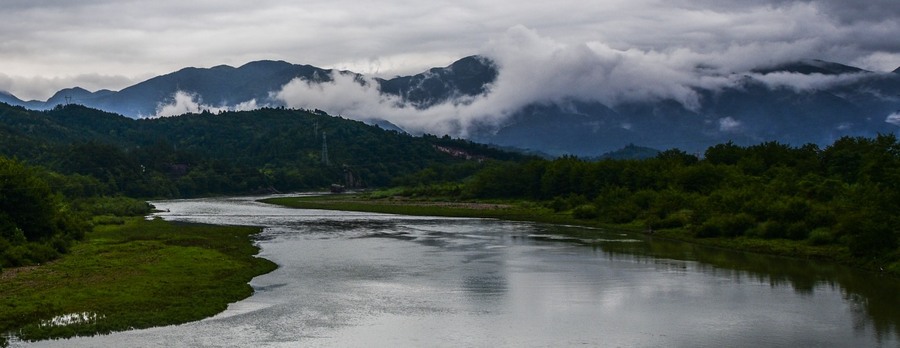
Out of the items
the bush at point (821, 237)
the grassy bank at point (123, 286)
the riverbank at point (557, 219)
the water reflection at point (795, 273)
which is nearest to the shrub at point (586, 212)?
the riverbank at point (557, 219)

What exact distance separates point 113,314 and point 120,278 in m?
8.27

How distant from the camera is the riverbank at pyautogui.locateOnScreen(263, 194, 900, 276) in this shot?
48.8 meters

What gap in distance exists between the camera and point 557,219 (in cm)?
8806

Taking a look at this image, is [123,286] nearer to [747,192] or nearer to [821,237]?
[821,237]

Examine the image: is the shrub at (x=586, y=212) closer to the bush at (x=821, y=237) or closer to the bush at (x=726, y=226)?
the bush at (x=726, y=226)

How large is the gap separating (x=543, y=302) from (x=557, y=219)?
53916 millimetres

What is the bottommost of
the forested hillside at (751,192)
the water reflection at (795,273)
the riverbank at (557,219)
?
the water reflection at (795,273)

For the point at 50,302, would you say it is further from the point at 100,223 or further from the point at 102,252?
the point at 100,223

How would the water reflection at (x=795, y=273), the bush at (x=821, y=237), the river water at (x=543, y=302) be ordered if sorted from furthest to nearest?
the bush at (x=821, y=237), the water reflection at (x=795, y=273), the river water at (x=543, y=302)

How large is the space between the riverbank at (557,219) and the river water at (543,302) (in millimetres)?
1797

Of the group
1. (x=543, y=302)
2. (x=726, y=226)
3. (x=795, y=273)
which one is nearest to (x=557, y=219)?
(x=726, y=226)

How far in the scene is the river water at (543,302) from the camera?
2781cm

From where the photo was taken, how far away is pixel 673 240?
63.7 m

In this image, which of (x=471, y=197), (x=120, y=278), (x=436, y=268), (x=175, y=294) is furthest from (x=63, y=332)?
(x=471, y=197)
